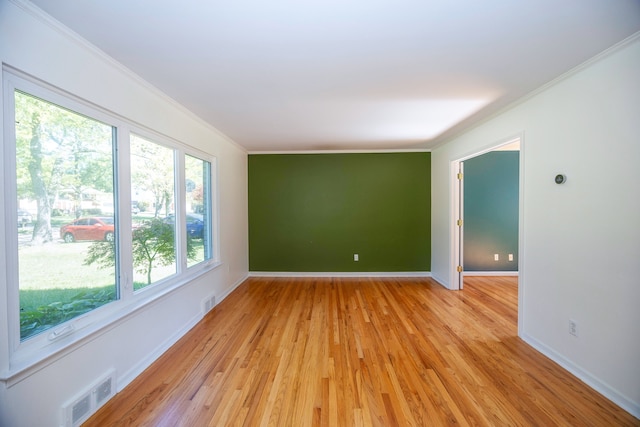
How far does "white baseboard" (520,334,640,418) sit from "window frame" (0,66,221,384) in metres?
3.53

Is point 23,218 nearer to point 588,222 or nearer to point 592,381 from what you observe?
point 588,222

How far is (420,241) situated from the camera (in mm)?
4914

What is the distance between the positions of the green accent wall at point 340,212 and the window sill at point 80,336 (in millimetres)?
2586

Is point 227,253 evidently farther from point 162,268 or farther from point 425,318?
point 425,318

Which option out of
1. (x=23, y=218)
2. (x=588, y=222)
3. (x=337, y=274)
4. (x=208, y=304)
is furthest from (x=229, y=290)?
(x=588, y=222)

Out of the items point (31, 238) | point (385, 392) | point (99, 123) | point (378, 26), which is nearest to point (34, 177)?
point (31, 238)

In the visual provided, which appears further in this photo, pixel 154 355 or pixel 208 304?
pixel 208 304

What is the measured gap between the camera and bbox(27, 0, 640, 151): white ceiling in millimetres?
1344

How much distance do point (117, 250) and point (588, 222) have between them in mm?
3672

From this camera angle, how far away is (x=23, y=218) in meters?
1.35

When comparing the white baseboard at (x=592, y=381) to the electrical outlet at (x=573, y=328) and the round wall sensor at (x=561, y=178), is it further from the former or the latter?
the round wall sensor at (x=561, y=178)

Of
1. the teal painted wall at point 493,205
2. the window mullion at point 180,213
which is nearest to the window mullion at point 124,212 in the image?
the window mullion at point 180,213

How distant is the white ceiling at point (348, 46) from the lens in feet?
4.41

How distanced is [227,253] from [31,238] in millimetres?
2638
